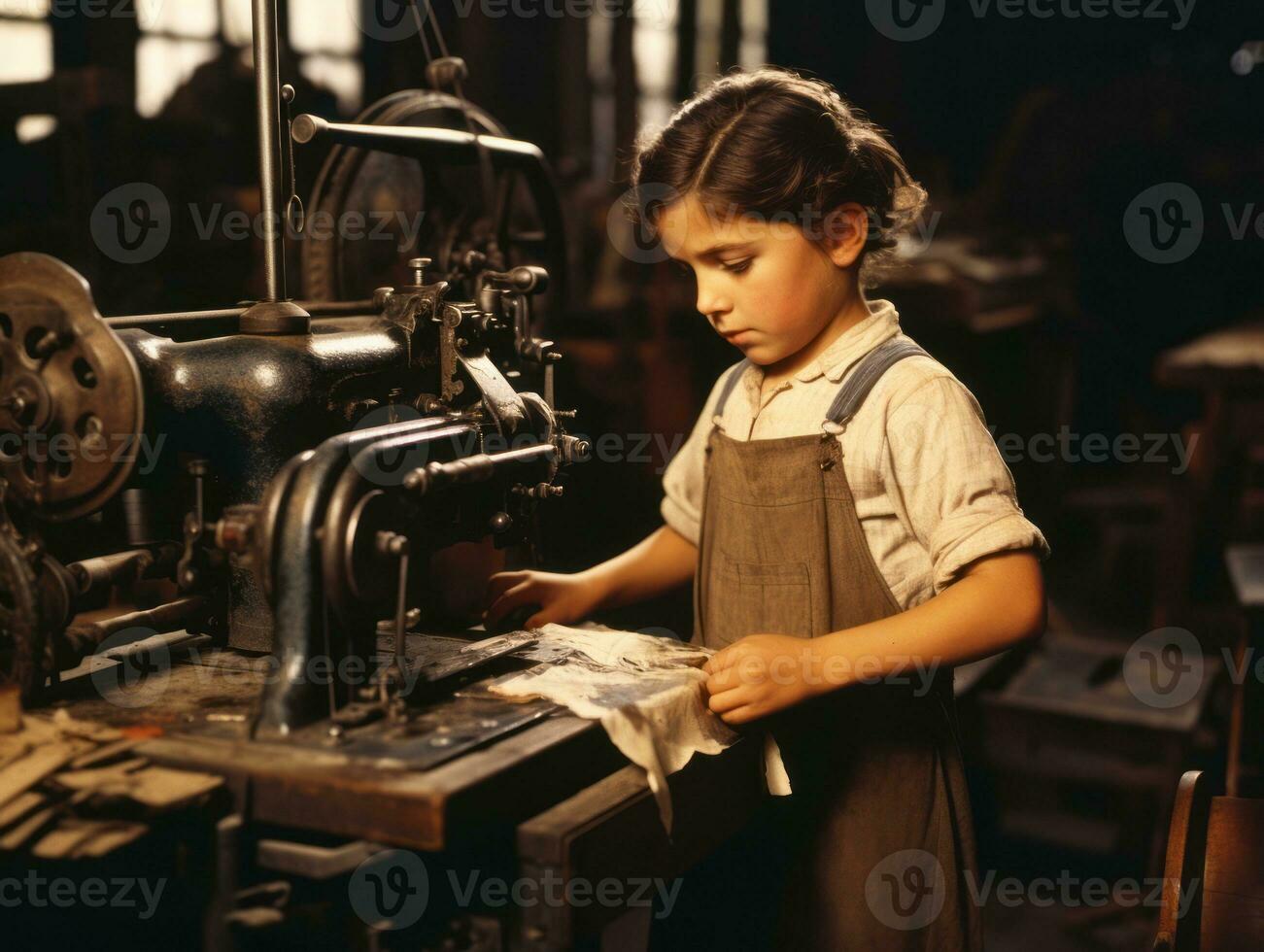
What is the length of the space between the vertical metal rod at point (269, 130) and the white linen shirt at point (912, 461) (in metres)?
0.71

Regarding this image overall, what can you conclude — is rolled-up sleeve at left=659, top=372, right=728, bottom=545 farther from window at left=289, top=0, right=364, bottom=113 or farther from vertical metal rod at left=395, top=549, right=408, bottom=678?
window at left=289, top=0, right=364, bottom=113

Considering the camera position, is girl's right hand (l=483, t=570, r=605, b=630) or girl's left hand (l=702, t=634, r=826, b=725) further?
girl's right hand (l=483, t=570, r=605, b=630)

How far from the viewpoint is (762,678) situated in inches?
65.1

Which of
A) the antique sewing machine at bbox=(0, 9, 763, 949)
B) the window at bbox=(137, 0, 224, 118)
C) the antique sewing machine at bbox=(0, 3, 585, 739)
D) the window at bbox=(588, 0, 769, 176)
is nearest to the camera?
the antique sewing machine at bbox=(0, 9, 763, 949)

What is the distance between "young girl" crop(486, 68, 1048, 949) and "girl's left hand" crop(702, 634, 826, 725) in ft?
0.31

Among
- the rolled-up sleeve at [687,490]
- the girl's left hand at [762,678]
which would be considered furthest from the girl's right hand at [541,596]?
the girl's left hand at [762,678]

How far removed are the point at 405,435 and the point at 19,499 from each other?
0.45 metres

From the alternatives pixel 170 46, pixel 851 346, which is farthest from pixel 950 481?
pixel 170 46

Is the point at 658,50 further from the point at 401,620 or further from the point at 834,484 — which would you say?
the point at 401,620

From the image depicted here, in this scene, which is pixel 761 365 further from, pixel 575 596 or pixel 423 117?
pixel 423 117

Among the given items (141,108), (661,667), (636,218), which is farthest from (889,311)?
(141,108)

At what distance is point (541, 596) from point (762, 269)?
605 millimetres

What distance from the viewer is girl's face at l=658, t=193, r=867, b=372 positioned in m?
1.84

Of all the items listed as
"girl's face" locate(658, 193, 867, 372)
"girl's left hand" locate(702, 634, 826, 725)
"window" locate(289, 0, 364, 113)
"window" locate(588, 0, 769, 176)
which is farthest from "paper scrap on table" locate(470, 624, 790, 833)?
"window" locate(588, 0, 769, 176)
